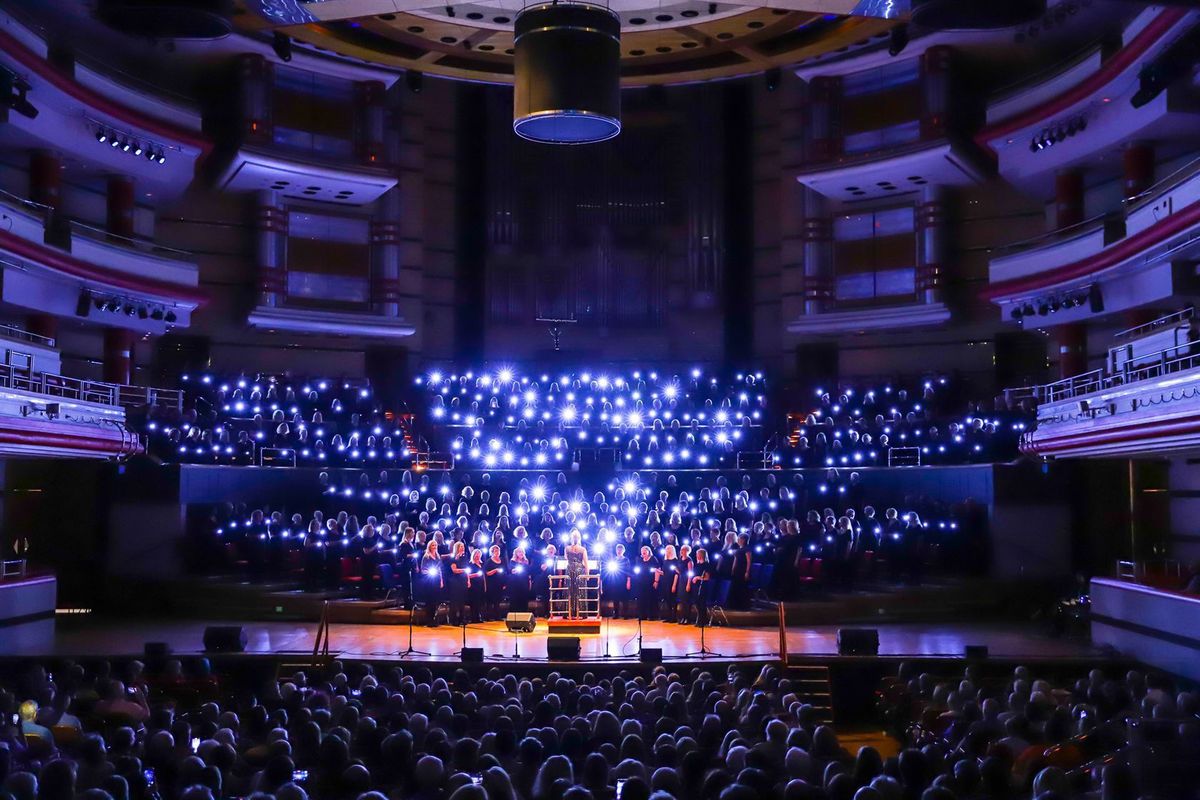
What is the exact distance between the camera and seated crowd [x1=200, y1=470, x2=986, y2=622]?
590 inches

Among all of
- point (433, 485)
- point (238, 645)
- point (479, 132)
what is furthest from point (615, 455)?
point (479, 132)

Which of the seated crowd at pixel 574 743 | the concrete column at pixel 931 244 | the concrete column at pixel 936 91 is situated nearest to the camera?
the seated crowd at pixel 574 743

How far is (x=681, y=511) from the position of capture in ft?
53.1

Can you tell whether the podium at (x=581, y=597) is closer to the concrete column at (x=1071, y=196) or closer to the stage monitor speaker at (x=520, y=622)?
the stage monitor speaker at (x=520, y=622)

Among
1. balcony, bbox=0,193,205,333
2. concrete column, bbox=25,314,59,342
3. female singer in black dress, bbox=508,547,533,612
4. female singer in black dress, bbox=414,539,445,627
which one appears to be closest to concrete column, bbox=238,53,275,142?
balcony, bbox=0,193,205,333

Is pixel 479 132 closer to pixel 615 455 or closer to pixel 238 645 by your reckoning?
pixel 615 455

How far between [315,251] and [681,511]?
32.5 feet

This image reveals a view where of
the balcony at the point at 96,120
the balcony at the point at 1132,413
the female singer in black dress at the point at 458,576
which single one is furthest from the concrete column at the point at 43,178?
the balcony at the point at 1132,413

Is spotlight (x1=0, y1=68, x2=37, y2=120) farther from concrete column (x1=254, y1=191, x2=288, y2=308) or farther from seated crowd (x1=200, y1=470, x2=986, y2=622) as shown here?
seated crowd (x1=200, y1=470, x2=986, y2=622)

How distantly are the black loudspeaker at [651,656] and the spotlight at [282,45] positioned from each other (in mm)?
12880

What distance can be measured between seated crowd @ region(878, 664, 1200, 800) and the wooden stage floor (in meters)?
1.47

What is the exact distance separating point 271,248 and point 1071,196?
48.6 feet

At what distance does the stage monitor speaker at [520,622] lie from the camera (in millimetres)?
14141

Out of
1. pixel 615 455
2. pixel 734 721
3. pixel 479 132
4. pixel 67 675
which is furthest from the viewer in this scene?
pixel 479 132
